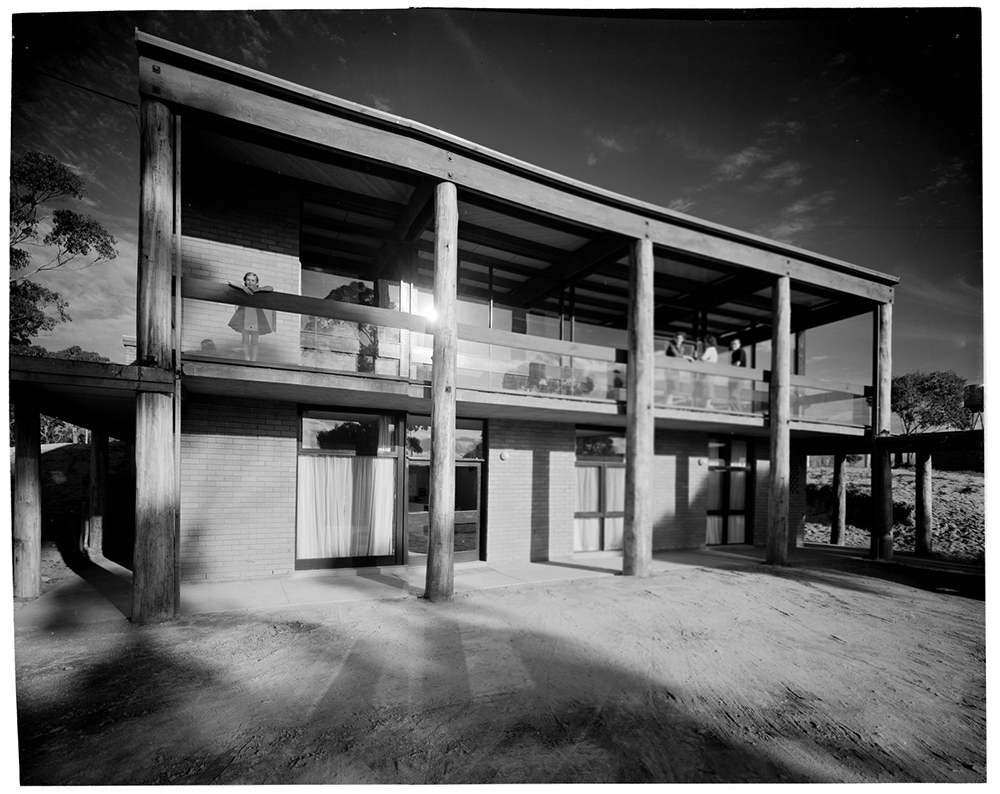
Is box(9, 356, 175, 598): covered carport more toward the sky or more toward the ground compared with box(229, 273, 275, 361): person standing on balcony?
more toward the ground

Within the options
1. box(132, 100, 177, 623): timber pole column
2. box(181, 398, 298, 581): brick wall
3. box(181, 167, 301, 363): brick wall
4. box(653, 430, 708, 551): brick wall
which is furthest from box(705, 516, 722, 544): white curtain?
box(132, 100, 177, 623): timber pole column

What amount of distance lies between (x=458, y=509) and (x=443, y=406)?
10.4 ft

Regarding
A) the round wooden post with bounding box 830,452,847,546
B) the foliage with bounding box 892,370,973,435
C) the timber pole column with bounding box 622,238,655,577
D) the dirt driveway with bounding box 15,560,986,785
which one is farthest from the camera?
the round wooden post with bounding box 830,452,847,546

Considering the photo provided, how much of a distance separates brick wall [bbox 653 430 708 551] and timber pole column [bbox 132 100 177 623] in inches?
358

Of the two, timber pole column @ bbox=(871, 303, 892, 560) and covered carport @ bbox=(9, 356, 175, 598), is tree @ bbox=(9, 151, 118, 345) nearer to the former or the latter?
covered carport @ bbox=(9, 356, 175, 598)

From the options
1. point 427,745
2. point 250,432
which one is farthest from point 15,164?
point 427,745

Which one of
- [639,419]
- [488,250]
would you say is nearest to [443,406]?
[639,419]

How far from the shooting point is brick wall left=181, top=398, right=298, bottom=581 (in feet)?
22.3

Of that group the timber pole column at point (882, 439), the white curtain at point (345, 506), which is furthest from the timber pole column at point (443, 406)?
the timber pole column at point (882, 439)

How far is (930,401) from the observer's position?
7.61 meters

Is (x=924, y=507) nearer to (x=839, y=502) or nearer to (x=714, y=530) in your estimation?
(x=839, y=502)

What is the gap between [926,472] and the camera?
11.0 m

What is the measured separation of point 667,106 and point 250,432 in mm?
6969

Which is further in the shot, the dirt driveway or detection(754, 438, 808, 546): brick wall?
detection(754, 438, 808, 546): brick wall
